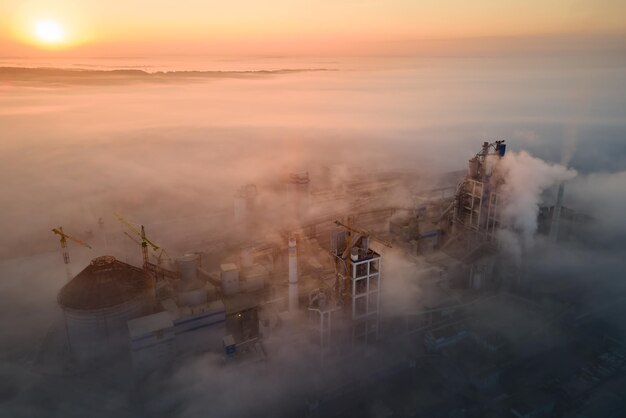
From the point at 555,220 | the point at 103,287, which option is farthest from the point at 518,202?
the point at 103,287

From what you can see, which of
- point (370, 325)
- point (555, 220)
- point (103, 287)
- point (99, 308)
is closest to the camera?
point (99, 308)

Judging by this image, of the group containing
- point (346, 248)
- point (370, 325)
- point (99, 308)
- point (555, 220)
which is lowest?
point (370, 325)

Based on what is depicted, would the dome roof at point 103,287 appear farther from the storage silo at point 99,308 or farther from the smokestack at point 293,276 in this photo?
the smokestack at point 293,276

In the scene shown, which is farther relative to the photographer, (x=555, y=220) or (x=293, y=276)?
(x=555, y=220)

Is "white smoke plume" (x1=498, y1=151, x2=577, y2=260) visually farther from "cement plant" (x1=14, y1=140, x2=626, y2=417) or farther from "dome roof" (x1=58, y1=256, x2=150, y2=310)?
"dome roof" (x1=58, y1=256, x2=150, y2=310)

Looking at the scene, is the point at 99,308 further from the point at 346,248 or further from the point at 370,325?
the point at 370,325

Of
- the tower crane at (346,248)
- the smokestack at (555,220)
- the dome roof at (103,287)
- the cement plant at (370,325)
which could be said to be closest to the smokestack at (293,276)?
the cement plant at (370,325)

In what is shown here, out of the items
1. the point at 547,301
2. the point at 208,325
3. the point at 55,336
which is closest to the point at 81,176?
the point at 55,336

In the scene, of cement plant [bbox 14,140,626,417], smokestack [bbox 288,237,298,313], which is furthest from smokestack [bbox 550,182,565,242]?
smokestack [bbox 288,237,298,313]
